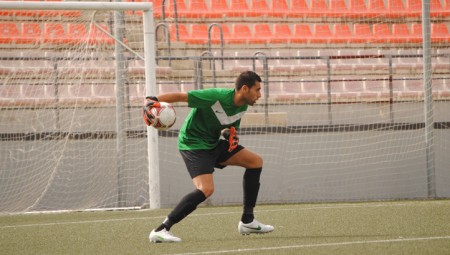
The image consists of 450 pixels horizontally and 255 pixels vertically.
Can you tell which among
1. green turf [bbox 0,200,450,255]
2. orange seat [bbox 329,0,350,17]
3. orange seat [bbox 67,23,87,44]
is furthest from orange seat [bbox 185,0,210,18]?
A: green turf [bbox 0,200,450,255]

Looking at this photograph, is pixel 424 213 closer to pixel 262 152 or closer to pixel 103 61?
pixel 262 152

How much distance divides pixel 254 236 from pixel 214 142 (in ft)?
2.72

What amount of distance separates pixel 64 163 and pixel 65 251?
4273mm

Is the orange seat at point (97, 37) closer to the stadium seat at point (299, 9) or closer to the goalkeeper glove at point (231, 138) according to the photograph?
the goalkeeper glove at point (231, 138)

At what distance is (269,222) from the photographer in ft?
25.0

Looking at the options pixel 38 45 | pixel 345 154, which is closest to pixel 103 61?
pixel 38 45

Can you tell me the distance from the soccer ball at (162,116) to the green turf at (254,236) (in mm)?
909

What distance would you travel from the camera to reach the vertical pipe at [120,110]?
9992 millimetres

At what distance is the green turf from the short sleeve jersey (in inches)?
30.2

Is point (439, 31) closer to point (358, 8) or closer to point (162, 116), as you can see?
point (358, 8)

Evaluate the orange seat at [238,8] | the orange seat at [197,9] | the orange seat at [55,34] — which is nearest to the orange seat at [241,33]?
the orange seat at [238,8]

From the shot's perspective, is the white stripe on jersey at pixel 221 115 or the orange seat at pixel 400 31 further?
the orange seat at pixel 400 31

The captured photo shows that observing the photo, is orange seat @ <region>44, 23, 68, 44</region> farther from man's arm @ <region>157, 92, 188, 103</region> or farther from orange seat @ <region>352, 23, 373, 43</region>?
orange seat @ <region>352, 23, 373, 43</region>

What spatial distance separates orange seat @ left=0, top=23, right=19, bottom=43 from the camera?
12.5m
